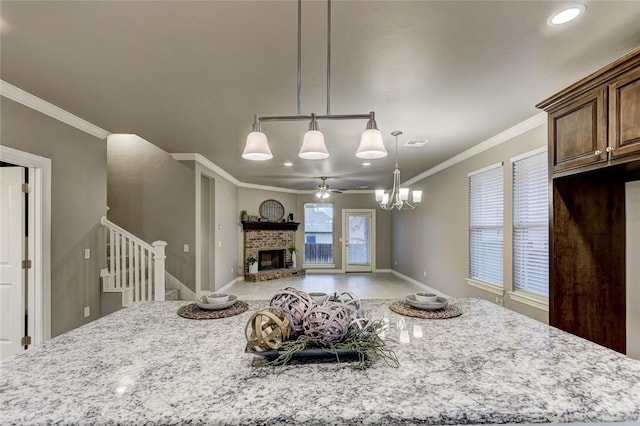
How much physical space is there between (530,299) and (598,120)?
2.34m

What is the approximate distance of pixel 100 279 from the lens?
13.0ft

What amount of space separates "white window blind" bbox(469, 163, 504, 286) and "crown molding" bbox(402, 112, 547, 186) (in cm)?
31

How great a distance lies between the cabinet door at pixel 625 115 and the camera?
171cm

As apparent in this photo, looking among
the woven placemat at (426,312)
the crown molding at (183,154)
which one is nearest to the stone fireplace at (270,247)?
the crown molding at (183,154)

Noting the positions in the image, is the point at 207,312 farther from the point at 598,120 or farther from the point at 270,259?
the point at 270,259

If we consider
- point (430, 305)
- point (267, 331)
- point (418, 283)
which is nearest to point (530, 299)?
point (430, 305)

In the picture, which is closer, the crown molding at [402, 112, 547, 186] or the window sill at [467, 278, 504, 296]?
the crown molding at [402, 112, 547, 186]

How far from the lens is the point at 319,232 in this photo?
979 cm

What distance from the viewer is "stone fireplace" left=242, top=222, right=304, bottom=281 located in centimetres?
833

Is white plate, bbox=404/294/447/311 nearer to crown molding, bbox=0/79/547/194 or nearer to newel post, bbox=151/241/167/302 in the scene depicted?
crown molding, bbox=0/79/547/194

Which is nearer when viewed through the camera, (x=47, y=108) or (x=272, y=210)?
(x=47, y=108)

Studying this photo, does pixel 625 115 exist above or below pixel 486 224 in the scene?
above

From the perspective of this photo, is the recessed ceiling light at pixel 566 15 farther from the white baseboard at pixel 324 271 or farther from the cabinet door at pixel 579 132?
the white baseboard at pixel 324 271

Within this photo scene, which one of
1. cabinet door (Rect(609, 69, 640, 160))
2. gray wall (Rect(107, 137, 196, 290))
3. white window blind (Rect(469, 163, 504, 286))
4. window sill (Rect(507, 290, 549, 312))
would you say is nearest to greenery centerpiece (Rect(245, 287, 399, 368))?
cabinet door (Rect(609, 69, 640, 160))
